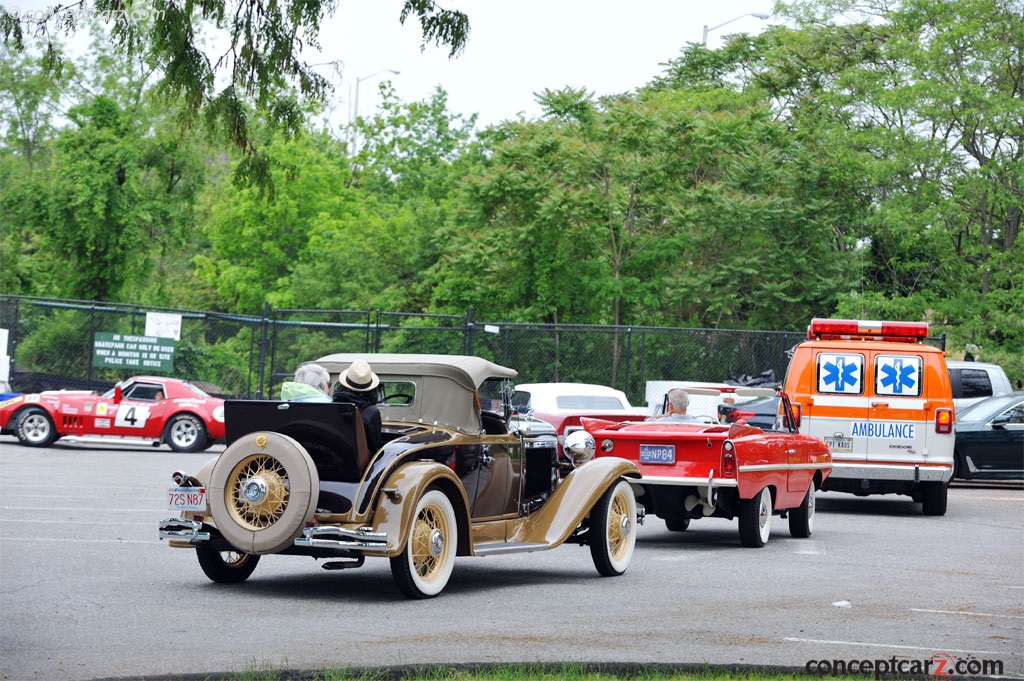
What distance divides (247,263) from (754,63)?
67.2 feet

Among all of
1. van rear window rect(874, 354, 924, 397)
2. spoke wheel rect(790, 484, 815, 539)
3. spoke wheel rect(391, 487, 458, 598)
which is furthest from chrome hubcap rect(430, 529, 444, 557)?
van rear window rect(874, 354, 924, 397)

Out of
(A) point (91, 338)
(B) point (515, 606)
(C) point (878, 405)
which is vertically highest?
(A) point (91, 338)

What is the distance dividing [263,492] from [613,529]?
3197 mm

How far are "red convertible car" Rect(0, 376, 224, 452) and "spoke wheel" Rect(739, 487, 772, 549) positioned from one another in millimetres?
13762

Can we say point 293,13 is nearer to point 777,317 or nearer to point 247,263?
point 777,317

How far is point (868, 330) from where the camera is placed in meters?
17.0

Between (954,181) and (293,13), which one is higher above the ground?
(954,181)

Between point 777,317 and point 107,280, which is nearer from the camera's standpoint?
point 777,317

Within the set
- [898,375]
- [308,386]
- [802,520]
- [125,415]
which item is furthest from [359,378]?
[125,415]

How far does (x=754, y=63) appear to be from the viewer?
41.5 m

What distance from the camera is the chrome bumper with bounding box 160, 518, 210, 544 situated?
8867mm

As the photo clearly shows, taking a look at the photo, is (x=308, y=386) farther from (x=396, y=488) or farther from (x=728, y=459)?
(x=728, y=459)

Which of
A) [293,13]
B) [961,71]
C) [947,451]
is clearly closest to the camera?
[293,13]

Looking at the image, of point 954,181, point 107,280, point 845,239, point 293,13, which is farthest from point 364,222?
point 293,13
